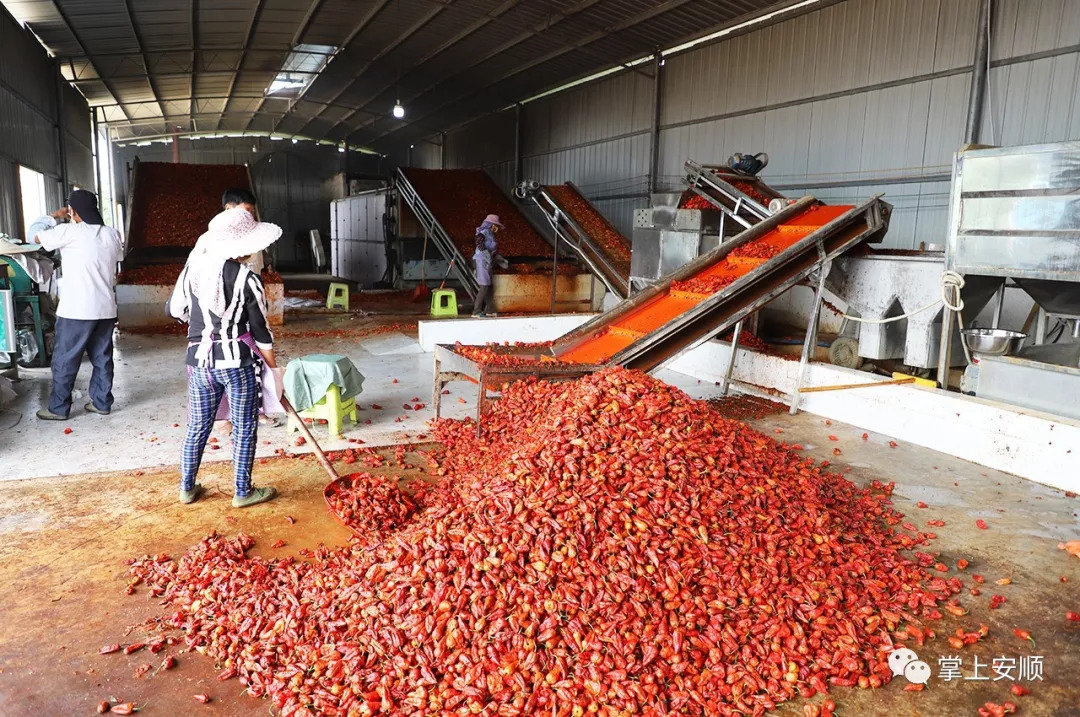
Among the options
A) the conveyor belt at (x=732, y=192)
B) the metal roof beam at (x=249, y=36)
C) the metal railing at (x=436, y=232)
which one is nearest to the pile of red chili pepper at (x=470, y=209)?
the metal railing at (x=436, y=232)

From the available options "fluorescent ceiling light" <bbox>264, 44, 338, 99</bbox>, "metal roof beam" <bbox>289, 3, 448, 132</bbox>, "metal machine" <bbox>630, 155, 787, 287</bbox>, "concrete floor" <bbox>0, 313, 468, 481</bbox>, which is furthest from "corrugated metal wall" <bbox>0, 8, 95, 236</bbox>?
"metal machine" <bbox>630, 155, 787, 287</bbox>

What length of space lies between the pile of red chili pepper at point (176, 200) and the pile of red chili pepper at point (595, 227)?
5.51 metres

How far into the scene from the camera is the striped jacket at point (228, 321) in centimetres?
351

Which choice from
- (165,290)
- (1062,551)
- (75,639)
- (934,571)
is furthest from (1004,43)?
(165,290)

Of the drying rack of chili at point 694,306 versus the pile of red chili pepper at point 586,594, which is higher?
the drying rack of chili at point 694,306

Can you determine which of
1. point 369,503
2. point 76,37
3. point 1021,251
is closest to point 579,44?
point 76,37

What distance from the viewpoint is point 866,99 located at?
9406 millimetres

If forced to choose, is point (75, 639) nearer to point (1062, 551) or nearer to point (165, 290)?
point (1062, 551)

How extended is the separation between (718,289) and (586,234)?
5.59 metres

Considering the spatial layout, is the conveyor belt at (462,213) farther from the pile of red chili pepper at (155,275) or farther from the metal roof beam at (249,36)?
the metal roof beam at (249,36)

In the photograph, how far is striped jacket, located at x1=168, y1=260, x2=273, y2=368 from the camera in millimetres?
3512

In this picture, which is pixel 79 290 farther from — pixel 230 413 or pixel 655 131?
pixel 655 131

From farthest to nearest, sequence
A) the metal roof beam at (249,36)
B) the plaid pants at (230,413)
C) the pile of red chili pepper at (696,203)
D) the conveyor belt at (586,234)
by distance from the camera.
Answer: the metal roof beam at (249,36)
the conveyor belt at (586,234)
the pile of red chili pepper at (696,203)
the plaid pants at (230,413)

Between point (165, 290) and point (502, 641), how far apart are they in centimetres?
956
